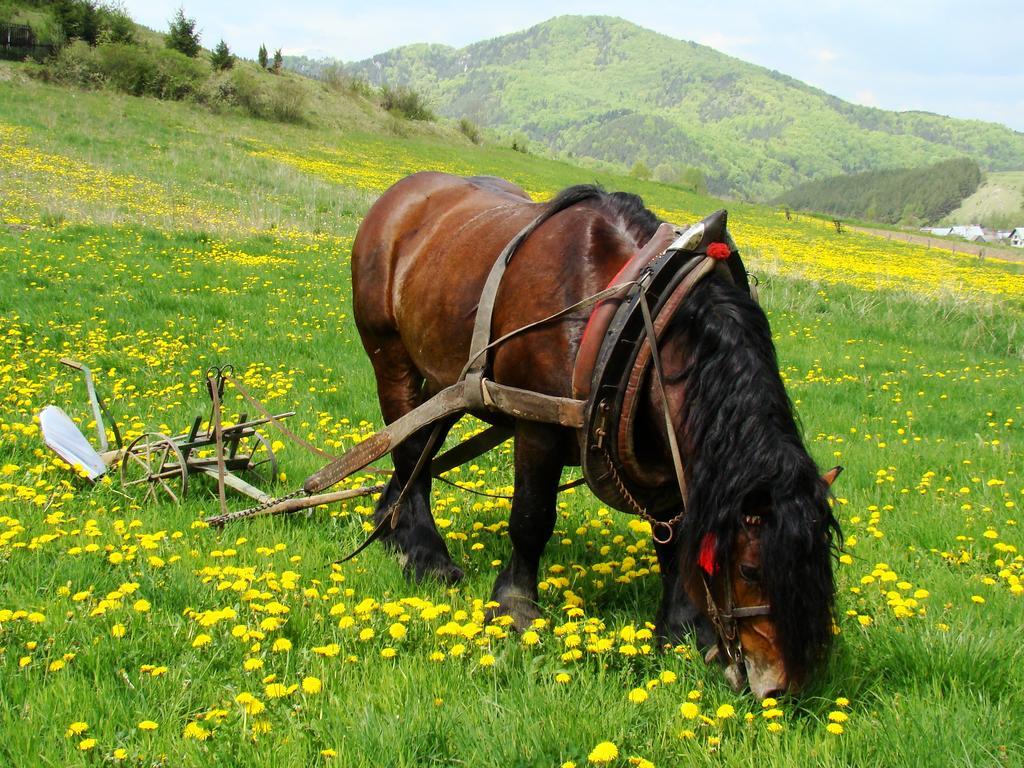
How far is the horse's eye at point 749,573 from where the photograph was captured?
264 centimetres

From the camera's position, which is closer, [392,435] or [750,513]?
[750,513]

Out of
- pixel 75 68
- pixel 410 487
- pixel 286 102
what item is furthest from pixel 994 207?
pixel 410 487

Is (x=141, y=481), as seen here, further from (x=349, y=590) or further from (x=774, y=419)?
(x=774, y=419)

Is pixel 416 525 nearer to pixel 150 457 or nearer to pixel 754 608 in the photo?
pixel 150 457

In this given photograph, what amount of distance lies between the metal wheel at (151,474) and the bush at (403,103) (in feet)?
194

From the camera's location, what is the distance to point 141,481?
16.6 ft

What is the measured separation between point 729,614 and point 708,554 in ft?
0.69

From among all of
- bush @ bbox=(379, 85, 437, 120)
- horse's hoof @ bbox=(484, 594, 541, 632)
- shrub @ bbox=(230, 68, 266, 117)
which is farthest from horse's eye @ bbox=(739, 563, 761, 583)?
bush @ bbox=(379, 85, 437, 120)

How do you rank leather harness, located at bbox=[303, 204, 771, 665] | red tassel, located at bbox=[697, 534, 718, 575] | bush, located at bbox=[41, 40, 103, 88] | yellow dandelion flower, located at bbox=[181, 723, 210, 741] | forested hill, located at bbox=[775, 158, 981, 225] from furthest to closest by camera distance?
forested hill, located at bbox=[775, 158, 981, 225] → bush, located at bbox=[41, 40, 103, 88] → leather harness, located at bbox=[303, 204, 771, 665] → red tassel, located at bbox=[697, 534, 718, 575] → yellow dandelion flower, located at bbox=[181, 723, 210, 741]

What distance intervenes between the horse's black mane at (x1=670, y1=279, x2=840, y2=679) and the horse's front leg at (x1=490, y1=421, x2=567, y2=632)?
81 centimetres

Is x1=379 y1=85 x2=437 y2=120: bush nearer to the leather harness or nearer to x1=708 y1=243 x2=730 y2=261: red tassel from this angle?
the leather harness

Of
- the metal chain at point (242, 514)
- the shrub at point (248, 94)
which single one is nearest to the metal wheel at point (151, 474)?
the metal chain at point (242, 514)

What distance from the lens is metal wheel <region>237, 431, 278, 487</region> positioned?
5.71 m

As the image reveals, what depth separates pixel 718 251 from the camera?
314 centimetres
